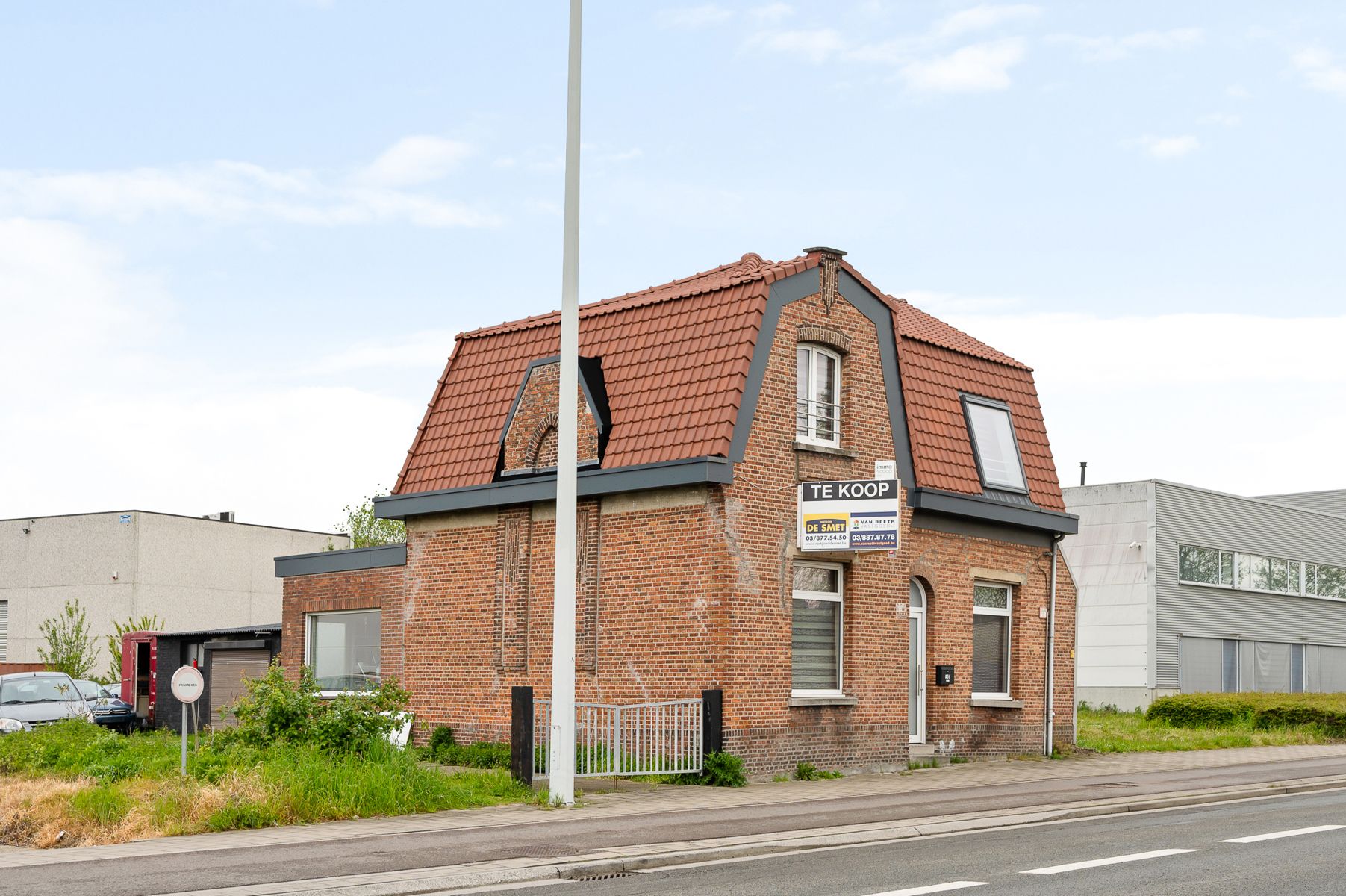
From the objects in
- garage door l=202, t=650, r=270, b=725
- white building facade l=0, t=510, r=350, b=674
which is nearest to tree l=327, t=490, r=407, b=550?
white building facade l=0, t=510, r=350, b=674

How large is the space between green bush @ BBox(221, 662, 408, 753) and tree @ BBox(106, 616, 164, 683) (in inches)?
1373

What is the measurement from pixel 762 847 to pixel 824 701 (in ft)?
27.6

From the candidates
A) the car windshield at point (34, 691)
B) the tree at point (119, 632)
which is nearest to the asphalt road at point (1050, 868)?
the car windshield at point (34, 691)

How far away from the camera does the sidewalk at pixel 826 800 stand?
13695 mm

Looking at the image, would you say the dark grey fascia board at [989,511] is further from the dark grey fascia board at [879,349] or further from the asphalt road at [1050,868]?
the asphalt road at [1050,868]

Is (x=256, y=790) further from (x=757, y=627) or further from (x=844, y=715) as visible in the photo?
(x=844, y=715)

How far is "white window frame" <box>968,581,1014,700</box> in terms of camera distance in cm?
2516

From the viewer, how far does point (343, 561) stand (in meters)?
27.3

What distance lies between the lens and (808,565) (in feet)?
71.9

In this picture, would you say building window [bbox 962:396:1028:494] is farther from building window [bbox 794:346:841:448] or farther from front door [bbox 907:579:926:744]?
building window [bbox 794:346:841:448]

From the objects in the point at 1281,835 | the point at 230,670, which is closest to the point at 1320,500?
the point at 230,670

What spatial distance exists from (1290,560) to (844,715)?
36653mm

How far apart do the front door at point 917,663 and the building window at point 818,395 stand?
10.3 feet

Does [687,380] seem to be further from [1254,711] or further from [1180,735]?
[1254,711]
